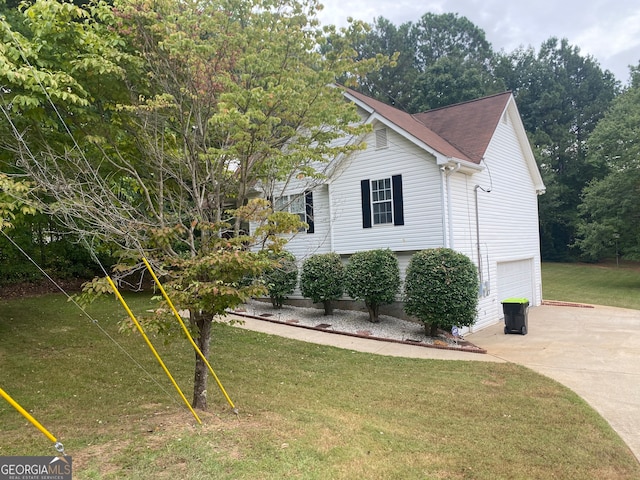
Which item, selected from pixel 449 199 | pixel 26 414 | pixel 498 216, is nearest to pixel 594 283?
pixel 498 216

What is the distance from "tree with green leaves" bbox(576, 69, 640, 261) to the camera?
80.4ft

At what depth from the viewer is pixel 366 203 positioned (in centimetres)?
1242

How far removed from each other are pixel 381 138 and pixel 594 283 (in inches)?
767

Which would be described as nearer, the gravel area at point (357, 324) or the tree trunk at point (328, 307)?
the gravel area at point (357, 324)

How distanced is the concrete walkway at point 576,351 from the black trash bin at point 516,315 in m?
0.23

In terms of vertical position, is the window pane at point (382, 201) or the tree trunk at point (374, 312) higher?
the window pane at point (382, 201)

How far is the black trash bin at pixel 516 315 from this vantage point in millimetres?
10789

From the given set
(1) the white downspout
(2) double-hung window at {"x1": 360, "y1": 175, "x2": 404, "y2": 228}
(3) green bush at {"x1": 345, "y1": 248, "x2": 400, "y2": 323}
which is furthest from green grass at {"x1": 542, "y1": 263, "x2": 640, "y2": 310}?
(3) green bush at {"x1": 345, "y1": 248, "x2": 400, "y2": 323}

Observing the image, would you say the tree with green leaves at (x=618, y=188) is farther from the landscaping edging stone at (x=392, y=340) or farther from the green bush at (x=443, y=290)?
the landscaping edging stone at (x=392, y=340)

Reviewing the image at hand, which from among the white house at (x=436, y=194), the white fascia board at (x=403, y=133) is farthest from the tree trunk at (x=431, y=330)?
the white fascia board at (x=403, y=133)

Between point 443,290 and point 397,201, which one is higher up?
point 397,201

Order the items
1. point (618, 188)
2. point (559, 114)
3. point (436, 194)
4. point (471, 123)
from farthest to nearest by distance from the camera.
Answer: point (559, 114) → point (618, 188) → point (471, 123) → point (436, 194)

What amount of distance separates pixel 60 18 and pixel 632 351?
457 inches

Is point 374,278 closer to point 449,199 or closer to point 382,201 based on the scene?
point 382,201
